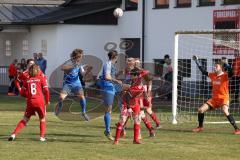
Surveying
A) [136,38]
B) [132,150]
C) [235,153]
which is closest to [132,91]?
[132,150]

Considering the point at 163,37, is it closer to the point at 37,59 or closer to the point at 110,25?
the point at 110,25

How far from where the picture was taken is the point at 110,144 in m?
15.7

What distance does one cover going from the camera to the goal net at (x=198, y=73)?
2381 cm

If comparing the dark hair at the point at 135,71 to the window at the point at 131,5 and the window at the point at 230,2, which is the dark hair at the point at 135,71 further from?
the window at the point at 131,5

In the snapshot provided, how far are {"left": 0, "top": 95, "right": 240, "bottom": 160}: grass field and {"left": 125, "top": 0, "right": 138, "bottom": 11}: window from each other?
66.9ft

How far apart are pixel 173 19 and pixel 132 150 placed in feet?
80.0

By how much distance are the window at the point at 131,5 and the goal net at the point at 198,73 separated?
7.23m

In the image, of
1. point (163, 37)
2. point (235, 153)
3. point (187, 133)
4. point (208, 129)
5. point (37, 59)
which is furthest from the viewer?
point (163, 37)

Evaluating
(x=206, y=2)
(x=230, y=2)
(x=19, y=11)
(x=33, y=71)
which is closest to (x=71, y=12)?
(x=19, y=11)

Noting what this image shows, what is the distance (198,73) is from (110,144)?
16.3m

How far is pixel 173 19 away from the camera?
127ft

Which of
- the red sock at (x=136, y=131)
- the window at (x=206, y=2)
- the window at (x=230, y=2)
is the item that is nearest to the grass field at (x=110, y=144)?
the red sock at (x=136, y=131)

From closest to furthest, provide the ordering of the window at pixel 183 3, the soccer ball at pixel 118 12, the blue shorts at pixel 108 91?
the blue shorts at pixel 108 91, the window at pixel 183 3, the soccer ball at pixel 118 12

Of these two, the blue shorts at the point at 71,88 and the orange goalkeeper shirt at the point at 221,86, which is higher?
the orange goalkeeper shirt at the point at 221,86
